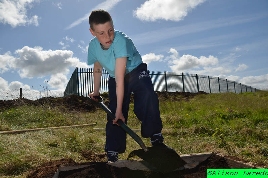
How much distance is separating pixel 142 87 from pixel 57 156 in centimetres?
200

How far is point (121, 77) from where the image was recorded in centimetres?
297

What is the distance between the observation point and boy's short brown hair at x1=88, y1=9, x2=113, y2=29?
2.92 m

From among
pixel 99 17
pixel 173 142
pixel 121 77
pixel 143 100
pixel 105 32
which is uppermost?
pixel 99 17

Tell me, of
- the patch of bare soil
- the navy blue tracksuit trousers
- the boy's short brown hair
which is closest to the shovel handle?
the navy blue tracksuit trousers

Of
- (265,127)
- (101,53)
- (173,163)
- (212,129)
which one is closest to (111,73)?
(101,53)

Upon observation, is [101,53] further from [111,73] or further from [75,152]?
[75,152]

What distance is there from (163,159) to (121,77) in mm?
871

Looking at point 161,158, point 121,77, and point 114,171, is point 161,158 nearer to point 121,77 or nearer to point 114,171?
point 114,171

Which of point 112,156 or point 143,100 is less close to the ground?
point 143,100

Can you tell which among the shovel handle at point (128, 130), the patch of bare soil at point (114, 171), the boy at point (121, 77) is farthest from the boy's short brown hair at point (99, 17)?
the patch of bare soil at point (114, 171)

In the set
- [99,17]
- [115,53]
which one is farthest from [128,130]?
[99,17]

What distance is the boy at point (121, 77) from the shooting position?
298 cm

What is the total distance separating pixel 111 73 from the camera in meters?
3.35

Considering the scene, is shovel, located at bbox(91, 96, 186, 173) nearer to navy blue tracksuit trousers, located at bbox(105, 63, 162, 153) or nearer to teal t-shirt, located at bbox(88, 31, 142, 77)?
navy blue tracksuit trousers, located at bbox(105, 63, 162, 153)
